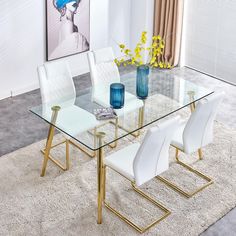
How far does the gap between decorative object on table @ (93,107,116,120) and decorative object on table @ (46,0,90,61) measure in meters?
2.23

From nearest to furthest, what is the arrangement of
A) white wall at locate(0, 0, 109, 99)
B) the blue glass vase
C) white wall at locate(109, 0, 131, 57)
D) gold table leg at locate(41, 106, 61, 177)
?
gold table leg at locate(41, 106, 61, 177)
the blue glass vase
white wall at locate(0, 0, 109, 99)
white wall at locate(109, 0, 131, 57)

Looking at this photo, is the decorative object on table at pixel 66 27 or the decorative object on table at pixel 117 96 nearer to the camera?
the decorative object on table at pixel 117 96

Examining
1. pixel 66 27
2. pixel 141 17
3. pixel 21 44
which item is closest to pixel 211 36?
pixel 141 17

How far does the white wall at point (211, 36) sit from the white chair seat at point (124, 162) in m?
2.98

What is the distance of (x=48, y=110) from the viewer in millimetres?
4422

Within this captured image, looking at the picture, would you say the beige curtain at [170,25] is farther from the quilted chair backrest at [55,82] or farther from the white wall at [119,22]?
the quilted chair backrest at [55,82]

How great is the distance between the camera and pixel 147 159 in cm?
391

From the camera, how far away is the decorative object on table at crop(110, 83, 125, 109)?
4438mm

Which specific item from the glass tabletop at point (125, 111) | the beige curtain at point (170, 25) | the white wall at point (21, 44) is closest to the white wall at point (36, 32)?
the white wall at point (21, 44)

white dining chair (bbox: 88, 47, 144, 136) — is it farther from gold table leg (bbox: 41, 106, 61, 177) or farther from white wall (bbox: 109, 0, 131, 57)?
white wall (bbox: 109, 0, 131, 57)

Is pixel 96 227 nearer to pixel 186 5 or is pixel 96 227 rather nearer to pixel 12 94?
pixel 12 94

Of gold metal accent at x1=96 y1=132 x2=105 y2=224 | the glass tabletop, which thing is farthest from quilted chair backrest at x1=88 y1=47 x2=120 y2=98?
gold metal accent at x1=96 y1=132 x2=105 y2=224

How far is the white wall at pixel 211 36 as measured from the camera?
666 cm

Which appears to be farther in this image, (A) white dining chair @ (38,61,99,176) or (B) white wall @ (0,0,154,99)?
(B) white wall @ (0,0,154,99)
